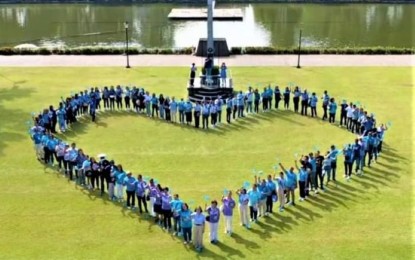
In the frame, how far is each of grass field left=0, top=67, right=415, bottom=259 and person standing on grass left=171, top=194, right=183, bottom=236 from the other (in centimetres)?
37

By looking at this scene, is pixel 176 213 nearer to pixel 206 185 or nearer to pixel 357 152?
pixel 206 185

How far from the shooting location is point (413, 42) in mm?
46438

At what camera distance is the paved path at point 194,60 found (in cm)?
3478

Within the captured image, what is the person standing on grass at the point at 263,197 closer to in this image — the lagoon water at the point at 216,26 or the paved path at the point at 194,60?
the paved path at the point at 194,60

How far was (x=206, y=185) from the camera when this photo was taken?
18562 mm

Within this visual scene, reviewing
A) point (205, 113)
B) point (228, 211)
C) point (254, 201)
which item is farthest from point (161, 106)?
point (228, 211)

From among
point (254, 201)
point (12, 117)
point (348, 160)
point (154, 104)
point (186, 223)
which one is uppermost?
point (154, 104)

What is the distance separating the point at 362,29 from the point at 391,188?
1473 inches

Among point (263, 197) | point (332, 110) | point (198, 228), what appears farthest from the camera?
point (332, 110)

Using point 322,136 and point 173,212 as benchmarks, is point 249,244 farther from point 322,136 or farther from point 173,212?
point 322,136

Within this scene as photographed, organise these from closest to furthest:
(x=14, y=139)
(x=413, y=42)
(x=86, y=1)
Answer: (x=14, y=139) < (x=413, y=42) < (x=86, y=1)

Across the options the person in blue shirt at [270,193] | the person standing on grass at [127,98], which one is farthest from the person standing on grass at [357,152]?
the person standing on grass at [127,98]

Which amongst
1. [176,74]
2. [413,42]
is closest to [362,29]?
[413,42]

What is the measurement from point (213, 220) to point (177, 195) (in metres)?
1.36
